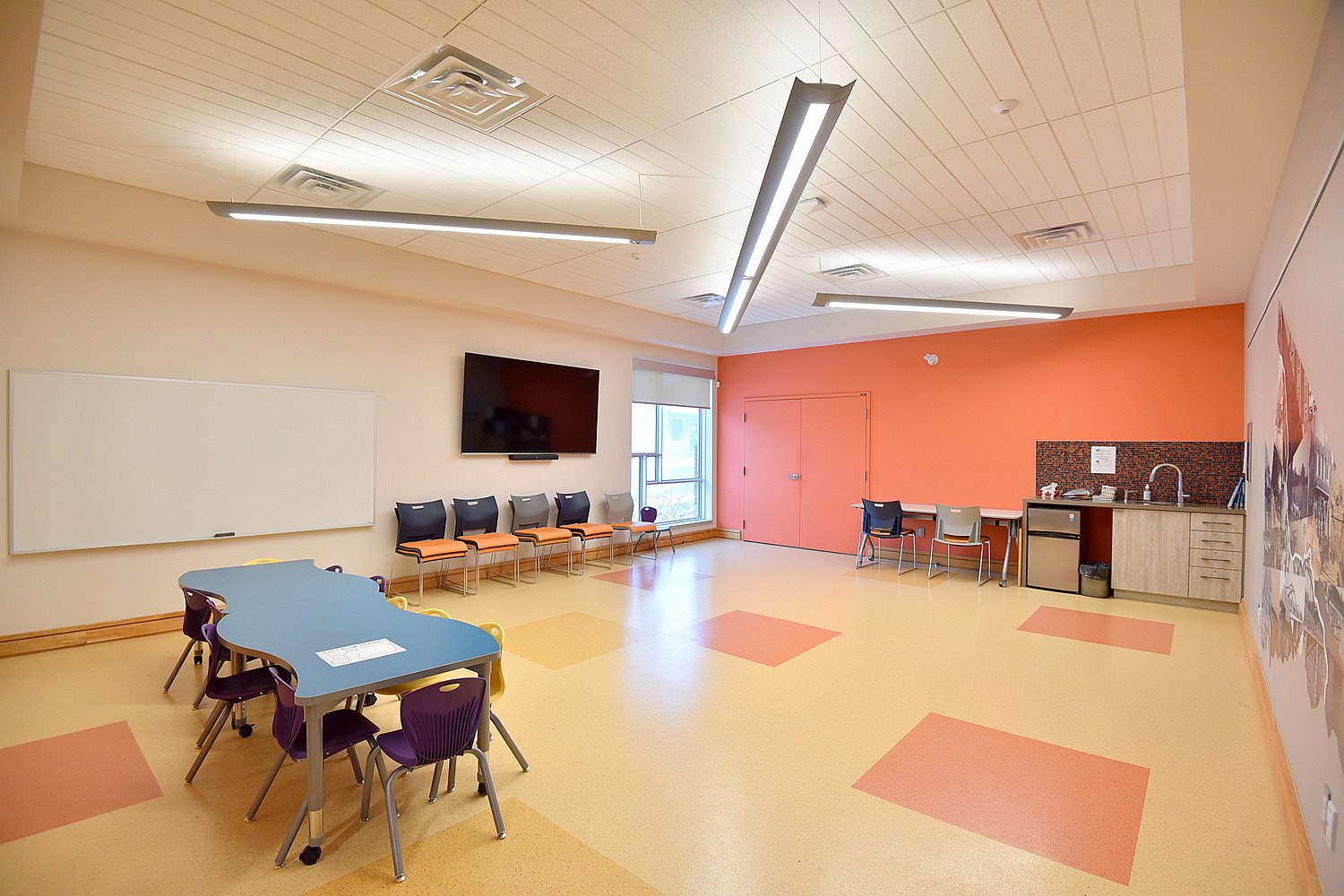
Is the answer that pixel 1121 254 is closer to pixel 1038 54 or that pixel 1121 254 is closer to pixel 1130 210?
pixel 1130 210

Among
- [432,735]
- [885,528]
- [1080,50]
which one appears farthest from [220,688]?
[885,528]

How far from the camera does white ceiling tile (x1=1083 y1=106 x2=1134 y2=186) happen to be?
133 inches

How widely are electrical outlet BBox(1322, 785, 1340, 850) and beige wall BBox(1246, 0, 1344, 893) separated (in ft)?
0.11

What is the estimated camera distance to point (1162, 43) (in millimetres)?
2760

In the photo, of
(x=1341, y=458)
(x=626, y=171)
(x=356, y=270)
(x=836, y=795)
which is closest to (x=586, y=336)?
(x=356, y=270)

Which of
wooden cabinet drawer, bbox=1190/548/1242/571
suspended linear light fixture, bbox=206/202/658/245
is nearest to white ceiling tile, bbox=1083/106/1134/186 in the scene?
suspended linear light fixture, bbox=206/202/658/245

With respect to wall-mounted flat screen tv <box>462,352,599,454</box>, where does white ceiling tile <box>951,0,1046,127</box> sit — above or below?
above

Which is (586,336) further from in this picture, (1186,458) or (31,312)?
(1186,458)

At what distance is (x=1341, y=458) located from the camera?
1.79 m

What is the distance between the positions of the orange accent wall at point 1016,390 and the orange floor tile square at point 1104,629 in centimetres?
195

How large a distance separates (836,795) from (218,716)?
9.58 ft

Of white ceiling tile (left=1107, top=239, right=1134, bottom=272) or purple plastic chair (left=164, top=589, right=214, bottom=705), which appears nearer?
purple plastic chair (left=164, top=589, right=214, bottom=705)

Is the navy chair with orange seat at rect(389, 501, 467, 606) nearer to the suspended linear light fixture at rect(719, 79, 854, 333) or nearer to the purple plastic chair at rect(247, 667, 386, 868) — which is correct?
the purple plastic chair at rect(247, 667, 386, 868)

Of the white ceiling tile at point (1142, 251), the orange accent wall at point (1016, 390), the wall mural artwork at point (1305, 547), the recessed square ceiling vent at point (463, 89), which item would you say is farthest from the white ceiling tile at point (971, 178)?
the orange accent wall at point (1016, 390)
